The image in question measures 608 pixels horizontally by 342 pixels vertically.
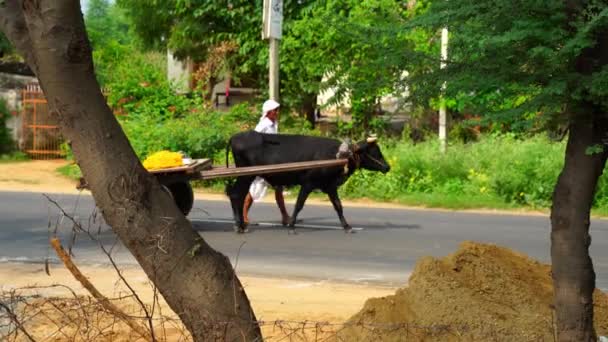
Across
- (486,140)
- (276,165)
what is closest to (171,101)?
(486,140)

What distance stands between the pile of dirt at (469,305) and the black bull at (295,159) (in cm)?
595

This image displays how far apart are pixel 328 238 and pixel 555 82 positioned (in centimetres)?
787

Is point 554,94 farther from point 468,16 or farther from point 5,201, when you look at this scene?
point 5,201

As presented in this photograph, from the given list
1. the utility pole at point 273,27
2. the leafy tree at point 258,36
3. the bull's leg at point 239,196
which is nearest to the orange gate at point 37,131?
the leafy tree at point 258,36

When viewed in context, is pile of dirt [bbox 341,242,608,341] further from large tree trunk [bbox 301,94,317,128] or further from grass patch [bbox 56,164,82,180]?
large tree trunk [bbox 301,94,317,128]

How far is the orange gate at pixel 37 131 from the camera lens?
24234 millimetres

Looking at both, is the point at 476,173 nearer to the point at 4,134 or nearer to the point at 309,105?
the point at 309,105

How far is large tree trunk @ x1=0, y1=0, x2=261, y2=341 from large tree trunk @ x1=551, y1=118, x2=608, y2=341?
6.24ft

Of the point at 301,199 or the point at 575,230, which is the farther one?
the point at 301,199

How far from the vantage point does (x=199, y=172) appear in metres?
12.4

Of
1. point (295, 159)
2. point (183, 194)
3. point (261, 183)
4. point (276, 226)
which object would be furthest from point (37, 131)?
point (295, 159)

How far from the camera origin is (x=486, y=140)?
20688 mm

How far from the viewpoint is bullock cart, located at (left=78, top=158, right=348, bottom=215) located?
12.2m

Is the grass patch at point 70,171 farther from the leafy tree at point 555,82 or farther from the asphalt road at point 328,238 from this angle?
the leafy tree at point 555,82
